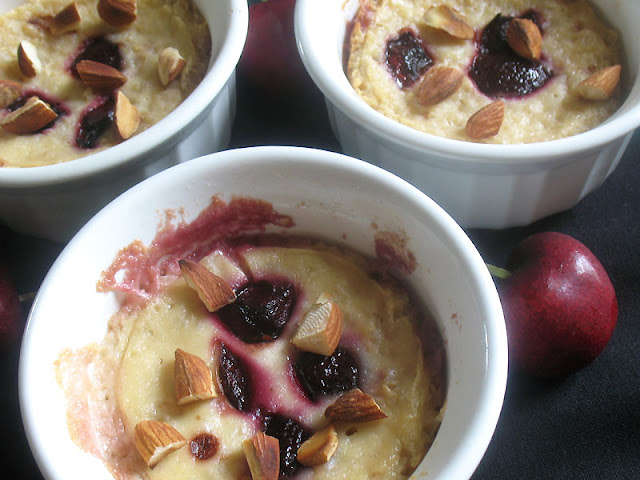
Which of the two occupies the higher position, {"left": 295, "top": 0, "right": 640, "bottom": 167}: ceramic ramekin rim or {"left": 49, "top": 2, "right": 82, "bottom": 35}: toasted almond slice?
{"left": 295, "top": 0, "right": 640, "bottom": 167}: ceramic ramekin rim

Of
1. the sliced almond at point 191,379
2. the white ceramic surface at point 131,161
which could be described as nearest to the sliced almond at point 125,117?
the white ceramic surface at point 131,161

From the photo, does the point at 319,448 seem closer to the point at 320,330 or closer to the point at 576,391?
the point at 320,330

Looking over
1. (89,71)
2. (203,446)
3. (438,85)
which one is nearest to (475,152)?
(438,85)

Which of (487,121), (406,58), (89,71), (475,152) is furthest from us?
(406,58)

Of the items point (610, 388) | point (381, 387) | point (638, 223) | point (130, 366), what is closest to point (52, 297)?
point (130, 366)

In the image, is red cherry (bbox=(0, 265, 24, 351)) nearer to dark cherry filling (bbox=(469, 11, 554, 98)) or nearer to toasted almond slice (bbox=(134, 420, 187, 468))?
toasted almond slice (bbox=(134, 420, 187, 468))

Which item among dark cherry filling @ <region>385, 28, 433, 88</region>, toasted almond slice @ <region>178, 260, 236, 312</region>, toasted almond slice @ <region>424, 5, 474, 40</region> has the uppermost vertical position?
toasted almond slice @ <region>424, 5, 474, 40</region>

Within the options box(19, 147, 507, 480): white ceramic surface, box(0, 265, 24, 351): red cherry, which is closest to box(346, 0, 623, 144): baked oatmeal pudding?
box(19, 147, 507, 480): white ceramic surface
